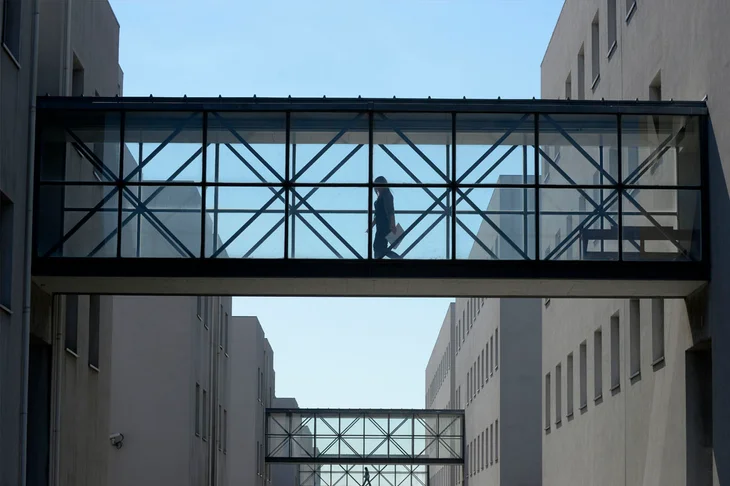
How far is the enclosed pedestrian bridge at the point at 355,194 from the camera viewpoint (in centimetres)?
2295

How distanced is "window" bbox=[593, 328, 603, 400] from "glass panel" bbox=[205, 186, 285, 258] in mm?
11139

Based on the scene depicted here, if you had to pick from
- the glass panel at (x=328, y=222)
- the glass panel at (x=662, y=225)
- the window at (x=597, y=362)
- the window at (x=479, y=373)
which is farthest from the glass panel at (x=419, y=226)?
the window at (x=479, y=373)

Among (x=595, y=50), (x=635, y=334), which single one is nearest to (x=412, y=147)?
(x=635, y=334)

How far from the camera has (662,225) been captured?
901 inches

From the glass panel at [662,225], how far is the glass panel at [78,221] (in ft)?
27.0

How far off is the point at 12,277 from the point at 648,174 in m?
9.99

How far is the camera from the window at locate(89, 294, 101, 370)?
96.6ft

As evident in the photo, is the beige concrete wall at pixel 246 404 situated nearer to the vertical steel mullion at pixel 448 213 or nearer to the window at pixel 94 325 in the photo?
the window at pixel 94 325

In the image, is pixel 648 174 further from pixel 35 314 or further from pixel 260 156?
pixel 35 314

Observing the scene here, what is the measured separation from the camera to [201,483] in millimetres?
45625

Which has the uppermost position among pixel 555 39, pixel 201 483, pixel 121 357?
pixel 555 39

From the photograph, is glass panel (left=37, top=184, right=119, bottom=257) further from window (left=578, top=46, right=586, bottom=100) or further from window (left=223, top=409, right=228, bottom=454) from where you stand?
window (left=223, top=409, right=228, bottom=454)

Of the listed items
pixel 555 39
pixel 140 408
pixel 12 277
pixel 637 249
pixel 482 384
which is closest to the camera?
pixel 12 277

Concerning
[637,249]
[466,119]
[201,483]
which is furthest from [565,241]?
[201,483]
